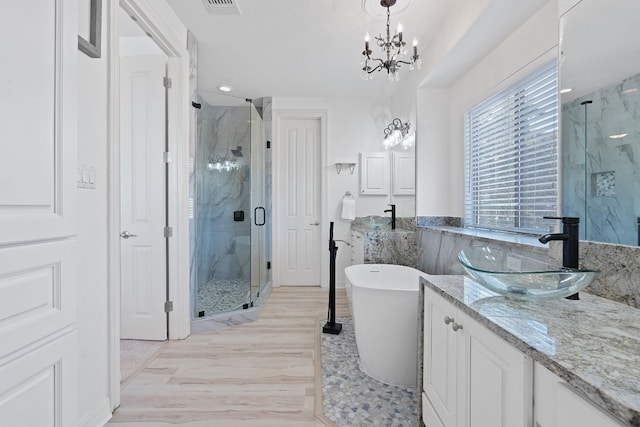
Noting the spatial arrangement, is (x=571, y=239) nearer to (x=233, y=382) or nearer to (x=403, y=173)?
(x=233, y=382)

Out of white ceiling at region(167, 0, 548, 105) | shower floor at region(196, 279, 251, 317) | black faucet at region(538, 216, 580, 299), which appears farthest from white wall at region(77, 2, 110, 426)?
black faucet at region(538, 216, 580, 299)

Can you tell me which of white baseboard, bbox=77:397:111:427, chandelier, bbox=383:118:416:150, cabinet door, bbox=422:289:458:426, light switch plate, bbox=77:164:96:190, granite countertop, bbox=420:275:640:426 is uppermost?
chandelier, bbox=383:118:416:150

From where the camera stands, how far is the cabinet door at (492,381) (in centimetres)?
70

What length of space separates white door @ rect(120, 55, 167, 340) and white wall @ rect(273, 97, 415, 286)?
70.9 inches

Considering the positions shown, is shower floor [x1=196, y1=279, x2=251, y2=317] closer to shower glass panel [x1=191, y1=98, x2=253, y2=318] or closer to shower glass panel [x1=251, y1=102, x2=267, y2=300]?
shower glass panel [x1=191, y1=98, x2=253, y2=318]

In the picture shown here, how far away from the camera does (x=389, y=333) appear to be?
1802mm

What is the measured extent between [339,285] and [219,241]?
1700mm

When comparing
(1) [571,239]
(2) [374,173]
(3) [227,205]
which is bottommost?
(1) [571,239]

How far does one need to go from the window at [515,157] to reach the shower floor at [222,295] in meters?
2.48

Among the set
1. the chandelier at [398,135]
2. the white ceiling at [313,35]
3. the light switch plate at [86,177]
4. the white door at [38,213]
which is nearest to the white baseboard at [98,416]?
the white door at [38,213]

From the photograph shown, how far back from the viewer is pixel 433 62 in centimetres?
254

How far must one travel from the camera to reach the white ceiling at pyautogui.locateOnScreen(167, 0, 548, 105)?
207cm

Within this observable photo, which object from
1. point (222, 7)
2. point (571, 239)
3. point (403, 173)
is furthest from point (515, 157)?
point (222, 7)

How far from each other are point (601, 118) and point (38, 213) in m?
1.89
